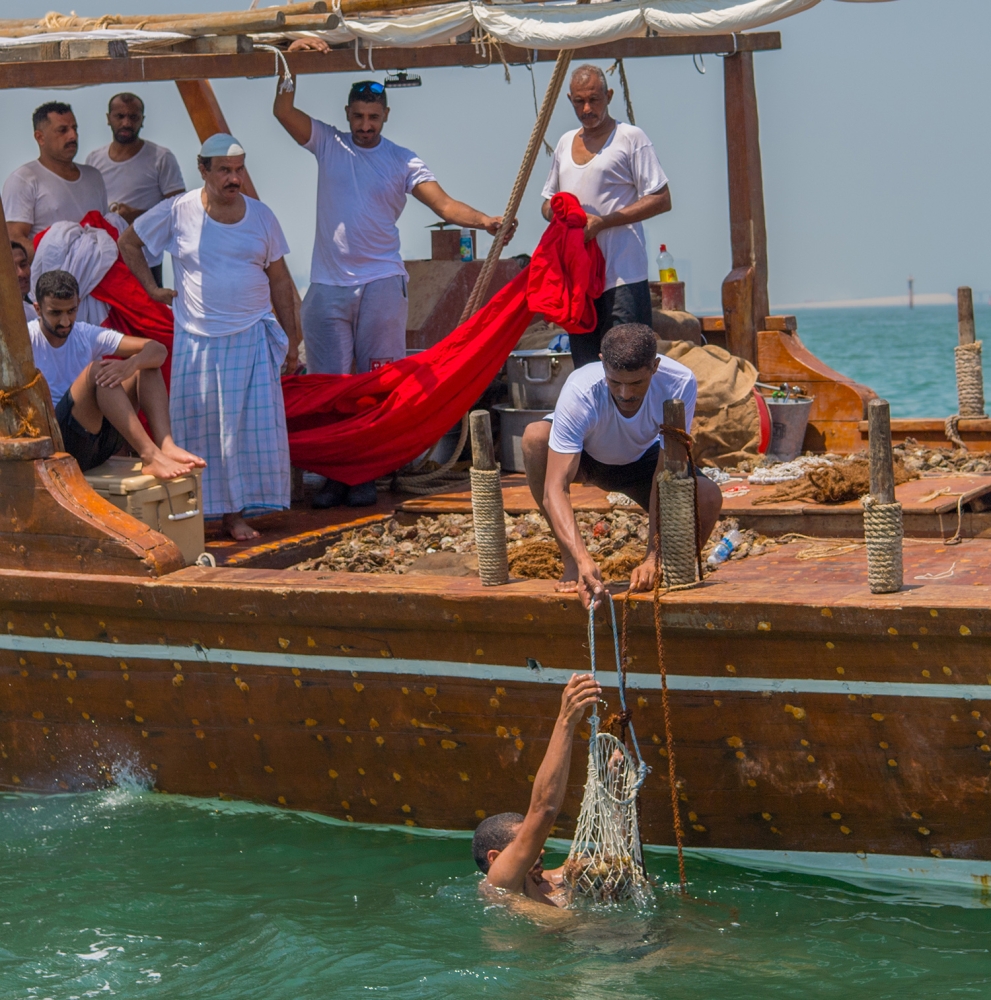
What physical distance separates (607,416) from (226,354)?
7.42 ft

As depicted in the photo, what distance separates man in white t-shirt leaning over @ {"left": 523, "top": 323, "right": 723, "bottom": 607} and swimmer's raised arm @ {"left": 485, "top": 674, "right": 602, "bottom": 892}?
408 mm

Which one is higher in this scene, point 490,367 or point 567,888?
point 490,367

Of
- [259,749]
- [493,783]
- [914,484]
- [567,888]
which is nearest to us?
[567,888]

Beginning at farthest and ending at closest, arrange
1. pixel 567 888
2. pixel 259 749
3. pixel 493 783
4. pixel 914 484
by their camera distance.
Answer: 1. pixel 914 484
2. pixel 259 749
3. pixel 493 783
4. pixel 567 888

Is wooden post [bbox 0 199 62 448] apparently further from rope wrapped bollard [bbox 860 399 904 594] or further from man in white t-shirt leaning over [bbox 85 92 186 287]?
rope wrapped bollard [bbox 860 399 904 594]

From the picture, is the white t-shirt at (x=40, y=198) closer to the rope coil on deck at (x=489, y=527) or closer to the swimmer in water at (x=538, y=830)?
the rope coil on deck at (x=489, y=527)

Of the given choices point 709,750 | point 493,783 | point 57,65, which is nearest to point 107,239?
point 57,65

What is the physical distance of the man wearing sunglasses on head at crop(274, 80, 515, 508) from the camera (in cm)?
702

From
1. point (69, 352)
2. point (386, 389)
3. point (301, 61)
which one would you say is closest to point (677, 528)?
point (386, 389)

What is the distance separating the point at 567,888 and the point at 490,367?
301 centimetres

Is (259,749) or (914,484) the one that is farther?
(914,484)

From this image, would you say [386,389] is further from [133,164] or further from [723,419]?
[133,164]

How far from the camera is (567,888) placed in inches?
181

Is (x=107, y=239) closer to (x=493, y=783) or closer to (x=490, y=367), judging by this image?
(x=490, y=367)
